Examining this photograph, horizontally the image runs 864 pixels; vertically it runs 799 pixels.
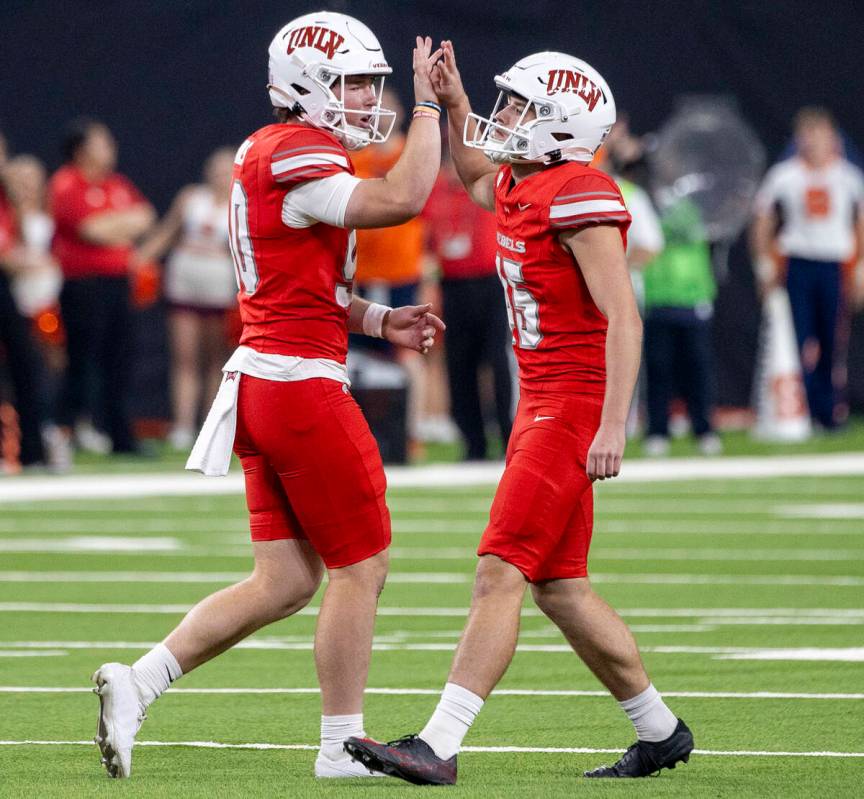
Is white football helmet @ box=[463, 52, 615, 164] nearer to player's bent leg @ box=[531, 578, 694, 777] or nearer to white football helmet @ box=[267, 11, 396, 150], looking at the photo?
white football helmet @ box=[267, 11, 396, 150]

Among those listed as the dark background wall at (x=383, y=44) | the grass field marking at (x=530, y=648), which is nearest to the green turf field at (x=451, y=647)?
the grass field marking at (x=530, y=648)

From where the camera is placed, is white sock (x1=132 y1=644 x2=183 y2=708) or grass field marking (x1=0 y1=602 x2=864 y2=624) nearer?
white sock (x1=132 y1=644 x2=183 y2=708)

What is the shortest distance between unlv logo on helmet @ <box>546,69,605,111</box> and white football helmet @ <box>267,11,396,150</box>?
0.45 meters

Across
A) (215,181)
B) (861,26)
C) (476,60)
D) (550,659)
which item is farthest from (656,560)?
(861,26)

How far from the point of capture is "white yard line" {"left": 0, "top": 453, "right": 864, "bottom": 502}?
1428cm

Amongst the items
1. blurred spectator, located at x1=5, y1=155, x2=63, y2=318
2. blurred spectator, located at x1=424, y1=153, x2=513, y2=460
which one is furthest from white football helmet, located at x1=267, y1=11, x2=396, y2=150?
blurred spectator, located at x1=424, y1=153, x2=513, y2=460

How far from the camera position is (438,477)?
15258mm

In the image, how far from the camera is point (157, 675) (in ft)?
18.7

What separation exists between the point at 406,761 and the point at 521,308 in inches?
50.0

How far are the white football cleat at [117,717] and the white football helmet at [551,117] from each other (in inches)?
68.0

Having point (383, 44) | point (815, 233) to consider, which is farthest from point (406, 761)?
point (383, 44)

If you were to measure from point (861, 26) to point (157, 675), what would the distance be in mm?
17523

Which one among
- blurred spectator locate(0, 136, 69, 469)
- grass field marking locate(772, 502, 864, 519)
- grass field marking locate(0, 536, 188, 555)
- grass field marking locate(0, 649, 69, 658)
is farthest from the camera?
blurred spectator locate(0, 136, 69, 469)

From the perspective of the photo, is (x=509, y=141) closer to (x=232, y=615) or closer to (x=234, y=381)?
(x=234, y=381)
